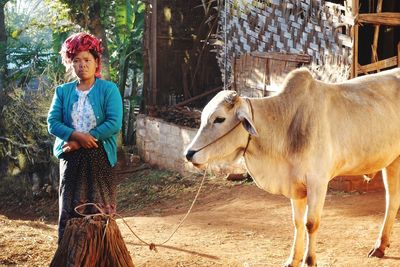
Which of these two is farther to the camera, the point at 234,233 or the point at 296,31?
the point at 296,31

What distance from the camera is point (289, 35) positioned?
9883mm

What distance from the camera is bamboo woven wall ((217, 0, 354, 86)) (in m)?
8.76

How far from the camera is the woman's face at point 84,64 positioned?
4.44 metres

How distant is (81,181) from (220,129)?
3.33 ft

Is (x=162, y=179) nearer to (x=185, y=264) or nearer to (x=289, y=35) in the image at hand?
(x=289, y=35)

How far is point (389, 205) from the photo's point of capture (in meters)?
5.85

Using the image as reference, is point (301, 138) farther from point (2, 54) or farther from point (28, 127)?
point (2, 54)

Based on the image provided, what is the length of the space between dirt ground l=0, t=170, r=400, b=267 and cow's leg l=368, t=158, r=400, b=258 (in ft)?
0.30

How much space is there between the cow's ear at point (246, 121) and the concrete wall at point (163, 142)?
6.52 meters

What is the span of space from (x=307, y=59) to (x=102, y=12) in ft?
17.7

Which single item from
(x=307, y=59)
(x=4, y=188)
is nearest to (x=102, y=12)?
(x=4, y=188)

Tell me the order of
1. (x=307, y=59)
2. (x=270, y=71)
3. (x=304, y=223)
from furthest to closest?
(x=270, y=71) < (x=307, y=59) < (x=304, y=223)

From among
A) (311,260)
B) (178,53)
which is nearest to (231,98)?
(311,260)

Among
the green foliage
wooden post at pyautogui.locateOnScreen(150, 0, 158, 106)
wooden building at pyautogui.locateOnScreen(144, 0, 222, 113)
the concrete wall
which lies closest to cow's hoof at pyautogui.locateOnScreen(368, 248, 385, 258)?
the concrete wall
